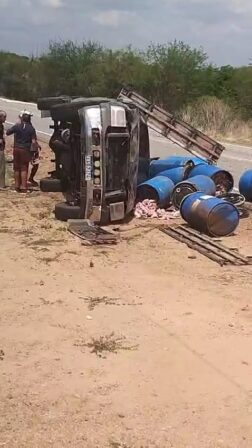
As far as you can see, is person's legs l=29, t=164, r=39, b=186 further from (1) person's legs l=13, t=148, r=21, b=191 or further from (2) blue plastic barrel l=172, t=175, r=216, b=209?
(2) blue plastic barrel l=172, t=175, r=216, b=209

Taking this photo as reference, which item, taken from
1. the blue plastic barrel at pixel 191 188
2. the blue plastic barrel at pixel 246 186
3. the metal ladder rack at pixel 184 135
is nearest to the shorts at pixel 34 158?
the metal ladder rack at pixel 184 135

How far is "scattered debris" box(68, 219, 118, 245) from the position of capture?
9.77 meters

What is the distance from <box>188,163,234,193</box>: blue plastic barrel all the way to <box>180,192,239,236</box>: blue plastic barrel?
7.13 feet

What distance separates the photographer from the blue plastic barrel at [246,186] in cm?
1295

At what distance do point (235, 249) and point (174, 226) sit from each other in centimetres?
162

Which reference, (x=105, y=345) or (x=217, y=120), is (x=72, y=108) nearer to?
(x=105, y=345)

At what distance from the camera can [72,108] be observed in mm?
11852

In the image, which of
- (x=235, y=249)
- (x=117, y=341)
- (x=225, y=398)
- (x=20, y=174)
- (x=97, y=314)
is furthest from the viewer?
(x=20, y=174)

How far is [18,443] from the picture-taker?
4.18 meters

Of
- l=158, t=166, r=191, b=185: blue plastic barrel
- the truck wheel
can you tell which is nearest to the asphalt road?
l=158, t=166, r=191, b=185: blue plastic barrel

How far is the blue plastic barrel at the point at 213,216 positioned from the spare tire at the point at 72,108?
2.40 meters

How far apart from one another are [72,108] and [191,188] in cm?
245

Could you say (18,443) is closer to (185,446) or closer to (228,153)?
(185,446)

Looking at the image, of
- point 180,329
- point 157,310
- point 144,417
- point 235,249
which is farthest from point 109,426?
point 235,249
